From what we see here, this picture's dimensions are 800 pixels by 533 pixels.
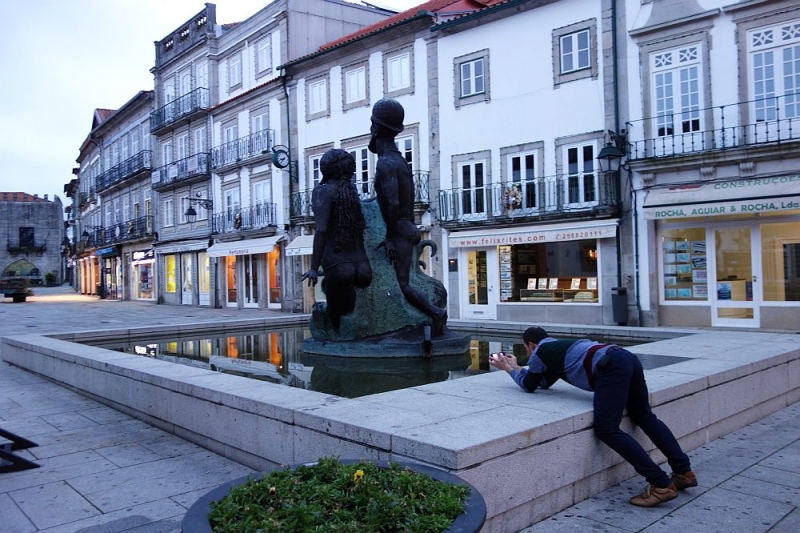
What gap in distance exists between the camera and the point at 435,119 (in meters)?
21.1

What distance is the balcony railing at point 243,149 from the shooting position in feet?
90.1

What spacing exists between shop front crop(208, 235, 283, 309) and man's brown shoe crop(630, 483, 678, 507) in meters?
23.4

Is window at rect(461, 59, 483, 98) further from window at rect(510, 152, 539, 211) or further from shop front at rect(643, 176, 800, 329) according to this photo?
shop front at rect(643, 176, 800, 329)

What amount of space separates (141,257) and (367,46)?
2091 cm

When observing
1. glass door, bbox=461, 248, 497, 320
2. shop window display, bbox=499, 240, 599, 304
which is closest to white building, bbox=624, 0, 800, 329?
shop window display, bbox=499, 240, 599, 304

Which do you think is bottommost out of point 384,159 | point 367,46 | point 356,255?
point 356,255

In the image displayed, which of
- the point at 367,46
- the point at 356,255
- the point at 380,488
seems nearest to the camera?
the point at 380,488

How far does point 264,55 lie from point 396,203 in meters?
22.6

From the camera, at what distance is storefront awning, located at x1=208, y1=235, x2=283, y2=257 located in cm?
2673

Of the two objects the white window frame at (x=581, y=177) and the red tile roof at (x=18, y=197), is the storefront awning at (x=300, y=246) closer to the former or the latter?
the white window frame at (x=581, y=177)

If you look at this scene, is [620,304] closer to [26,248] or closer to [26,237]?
[26,248]

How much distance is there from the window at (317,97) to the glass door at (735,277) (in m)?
14.6

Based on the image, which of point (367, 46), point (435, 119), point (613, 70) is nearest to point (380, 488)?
point (613, 70)

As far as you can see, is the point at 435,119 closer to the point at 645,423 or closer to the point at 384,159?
the point at 384,159
